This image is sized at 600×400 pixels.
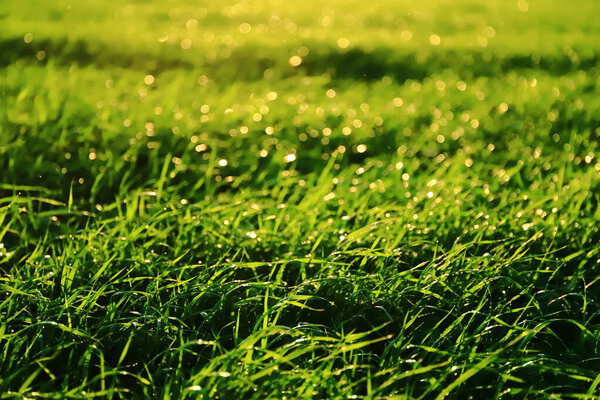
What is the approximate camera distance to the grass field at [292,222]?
6.68ft

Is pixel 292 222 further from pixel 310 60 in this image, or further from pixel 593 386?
pixel 310 60

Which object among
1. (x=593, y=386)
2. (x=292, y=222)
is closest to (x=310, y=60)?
(x=292, y=222)

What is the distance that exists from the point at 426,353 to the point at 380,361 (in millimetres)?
157

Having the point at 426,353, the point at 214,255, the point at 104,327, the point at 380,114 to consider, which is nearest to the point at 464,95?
the point at 380,114

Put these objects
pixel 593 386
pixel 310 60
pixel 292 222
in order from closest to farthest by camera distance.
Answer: pixel 593 386
pixel 292 222
pixel 310 60

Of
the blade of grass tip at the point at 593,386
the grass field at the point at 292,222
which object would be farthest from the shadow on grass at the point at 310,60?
the blade of grass tip at the point at 593,386

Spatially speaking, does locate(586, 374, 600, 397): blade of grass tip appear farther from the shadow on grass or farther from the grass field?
the shadow on grass

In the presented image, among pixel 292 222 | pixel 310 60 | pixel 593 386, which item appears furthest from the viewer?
pixel 310 60

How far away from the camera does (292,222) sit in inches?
114

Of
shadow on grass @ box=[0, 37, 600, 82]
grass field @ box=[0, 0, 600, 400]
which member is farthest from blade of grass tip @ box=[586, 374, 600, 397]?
shadow on grass @ box=[0, 37, 600, 82]

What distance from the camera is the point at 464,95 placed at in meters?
5.62

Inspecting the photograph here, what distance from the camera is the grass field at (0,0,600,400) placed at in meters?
2.04

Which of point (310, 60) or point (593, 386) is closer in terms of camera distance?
point (593, 386)

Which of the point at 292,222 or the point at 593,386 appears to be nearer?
the point at 593,386
